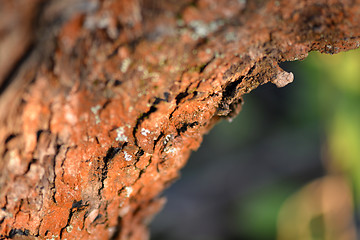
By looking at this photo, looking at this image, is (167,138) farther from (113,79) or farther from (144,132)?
(113,79)

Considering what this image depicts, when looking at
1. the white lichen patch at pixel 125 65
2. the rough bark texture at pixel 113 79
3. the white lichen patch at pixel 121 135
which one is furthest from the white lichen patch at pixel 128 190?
the white lichen patch at pixel 125 65

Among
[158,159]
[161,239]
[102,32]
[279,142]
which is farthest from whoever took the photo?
[279,142]

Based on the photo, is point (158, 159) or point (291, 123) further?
point (291, 123)

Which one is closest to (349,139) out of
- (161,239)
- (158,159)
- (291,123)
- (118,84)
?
(291,123)

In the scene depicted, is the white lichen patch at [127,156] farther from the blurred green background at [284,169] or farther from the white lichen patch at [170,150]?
the blurred green background at [284,169]

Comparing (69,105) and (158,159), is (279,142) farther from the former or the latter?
(69,105)

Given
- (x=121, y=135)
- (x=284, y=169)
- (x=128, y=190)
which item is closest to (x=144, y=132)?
(x=121, y=135)

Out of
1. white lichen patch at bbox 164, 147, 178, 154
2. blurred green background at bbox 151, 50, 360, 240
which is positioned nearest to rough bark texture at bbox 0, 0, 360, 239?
white lichen patch at bbox 164, 147, 178, 154
